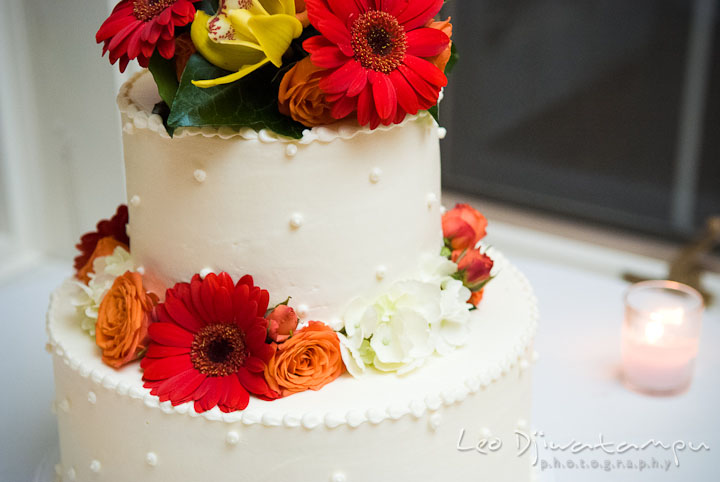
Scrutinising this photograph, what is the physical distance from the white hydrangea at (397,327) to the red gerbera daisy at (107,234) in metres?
0.54

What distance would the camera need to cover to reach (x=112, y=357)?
135cm

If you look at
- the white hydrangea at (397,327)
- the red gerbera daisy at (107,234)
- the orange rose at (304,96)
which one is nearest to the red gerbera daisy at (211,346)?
the white hydrangea at (397,327)

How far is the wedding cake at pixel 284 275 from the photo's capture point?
120 cm

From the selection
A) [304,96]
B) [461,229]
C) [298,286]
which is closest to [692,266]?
[461,229]

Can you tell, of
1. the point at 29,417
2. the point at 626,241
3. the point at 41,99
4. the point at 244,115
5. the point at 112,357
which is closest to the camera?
the point at 244,115

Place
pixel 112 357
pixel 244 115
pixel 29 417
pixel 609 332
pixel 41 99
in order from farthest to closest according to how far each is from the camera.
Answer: pixel 41 99 → pixel 609 332 → pixel 29 417 → pixel 112 357 → pixel 244 115

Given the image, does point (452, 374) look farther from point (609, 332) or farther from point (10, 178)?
point (10, 178)

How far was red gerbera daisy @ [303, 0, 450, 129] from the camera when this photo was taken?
1171 mm

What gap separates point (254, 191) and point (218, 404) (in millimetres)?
319

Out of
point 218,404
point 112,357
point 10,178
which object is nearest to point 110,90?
point 10,178

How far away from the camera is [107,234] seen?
5.45 feet

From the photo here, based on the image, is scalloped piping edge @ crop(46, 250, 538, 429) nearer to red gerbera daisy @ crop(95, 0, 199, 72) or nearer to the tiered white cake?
the tiered white cake

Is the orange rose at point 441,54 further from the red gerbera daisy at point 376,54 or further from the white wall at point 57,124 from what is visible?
the white wall at point 57,124

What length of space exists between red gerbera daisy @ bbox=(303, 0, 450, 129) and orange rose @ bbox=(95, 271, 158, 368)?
43 cm
